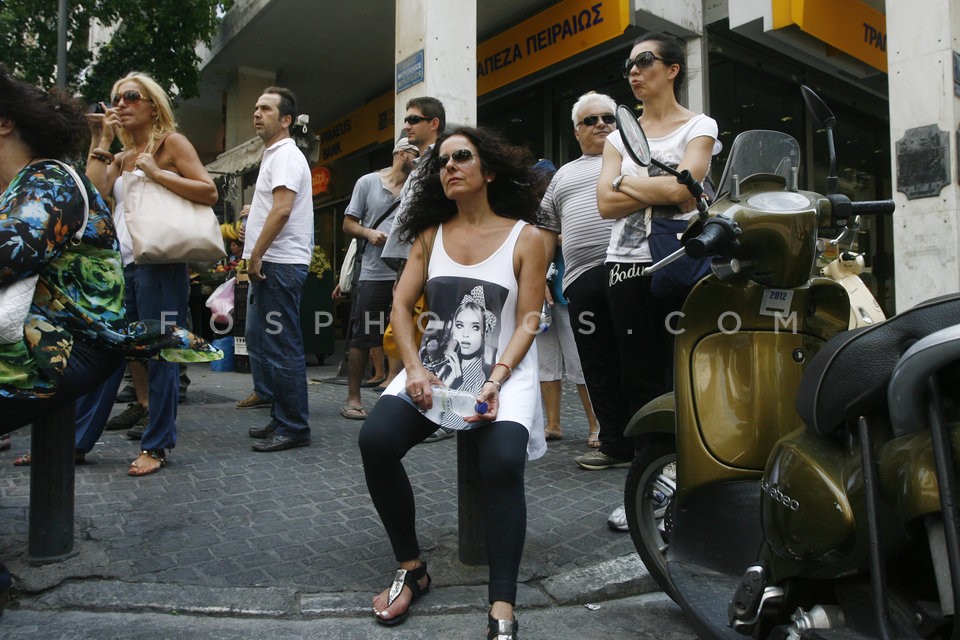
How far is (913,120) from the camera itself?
602 centimetres

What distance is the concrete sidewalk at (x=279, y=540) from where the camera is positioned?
260cm

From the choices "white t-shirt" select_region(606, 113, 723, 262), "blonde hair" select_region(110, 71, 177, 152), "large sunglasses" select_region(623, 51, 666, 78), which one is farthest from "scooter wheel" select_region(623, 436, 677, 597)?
"blonde hair" select_region(110, 71, 177, 152)

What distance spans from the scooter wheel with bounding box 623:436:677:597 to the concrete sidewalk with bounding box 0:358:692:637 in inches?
11.3

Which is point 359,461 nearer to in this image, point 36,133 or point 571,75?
point 36,133

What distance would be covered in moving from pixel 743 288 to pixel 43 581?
262cm

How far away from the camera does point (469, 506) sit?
2832 millimetres

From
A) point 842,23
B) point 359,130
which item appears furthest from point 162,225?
point 359,130

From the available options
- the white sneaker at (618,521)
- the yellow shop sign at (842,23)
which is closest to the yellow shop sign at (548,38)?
the yellow shop sign at (842,23)

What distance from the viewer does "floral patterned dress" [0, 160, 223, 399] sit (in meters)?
2.54

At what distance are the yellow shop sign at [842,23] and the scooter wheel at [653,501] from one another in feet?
22.2

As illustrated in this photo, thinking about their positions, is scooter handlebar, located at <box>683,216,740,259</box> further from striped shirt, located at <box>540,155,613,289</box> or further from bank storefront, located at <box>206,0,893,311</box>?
bank storefront, located at <box>206,0,893,311</box>

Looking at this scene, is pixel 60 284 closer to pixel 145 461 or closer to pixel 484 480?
pixel 145 461

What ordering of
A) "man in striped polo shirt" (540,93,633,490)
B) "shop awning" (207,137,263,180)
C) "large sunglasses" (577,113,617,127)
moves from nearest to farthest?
"man in striped polo shirt" (540,93,633,490)
"large sunglasses" (577,113,617,127)
"shop awning" (207,137,263,180)

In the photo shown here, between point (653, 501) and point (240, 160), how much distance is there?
29.8 ft
